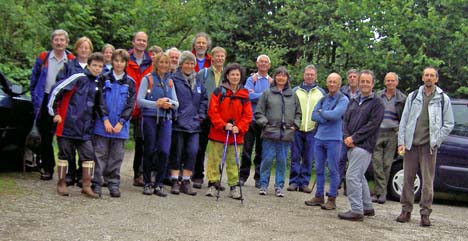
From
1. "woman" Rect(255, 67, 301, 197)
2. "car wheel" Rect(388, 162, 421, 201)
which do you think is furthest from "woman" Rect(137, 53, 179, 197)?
"car wheel" Rect(388, 162, 421, 201)

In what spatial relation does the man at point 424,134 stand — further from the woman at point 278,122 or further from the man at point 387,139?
the man at point 387,139

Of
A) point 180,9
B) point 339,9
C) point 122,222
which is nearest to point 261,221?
point 122,222

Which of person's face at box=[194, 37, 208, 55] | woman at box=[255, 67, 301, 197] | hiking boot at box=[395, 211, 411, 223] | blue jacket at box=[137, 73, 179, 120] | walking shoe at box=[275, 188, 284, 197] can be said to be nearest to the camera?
hiking boot at box=[395, 211, 411, 223]

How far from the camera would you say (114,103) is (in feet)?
26.3

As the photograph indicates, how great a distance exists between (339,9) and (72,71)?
8084 mm

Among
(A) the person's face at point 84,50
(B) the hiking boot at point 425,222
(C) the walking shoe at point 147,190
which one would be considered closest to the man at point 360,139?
(B) the hiking boot at point 425,222

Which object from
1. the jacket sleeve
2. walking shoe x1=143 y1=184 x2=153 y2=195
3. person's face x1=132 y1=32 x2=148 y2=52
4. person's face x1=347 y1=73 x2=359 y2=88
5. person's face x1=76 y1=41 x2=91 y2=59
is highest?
person's face x1=132 y1=32 x2=148 y2=52

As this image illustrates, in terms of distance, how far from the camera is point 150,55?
9.30 meters

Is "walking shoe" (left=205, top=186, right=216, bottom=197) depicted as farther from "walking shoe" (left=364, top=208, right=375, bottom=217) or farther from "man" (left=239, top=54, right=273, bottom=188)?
"walking shoe" (left=364, top=208, right=375, bottom=217)

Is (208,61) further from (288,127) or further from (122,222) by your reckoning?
(122,222)

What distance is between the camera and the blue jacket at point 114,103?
794cm

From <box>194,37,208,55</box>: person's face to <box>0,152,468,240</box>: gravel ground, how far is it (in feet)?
7.30

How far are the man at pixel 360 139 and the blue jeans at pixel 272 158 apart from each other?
5.06ft

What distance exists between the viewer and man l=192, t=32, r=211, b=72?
9586 mm
